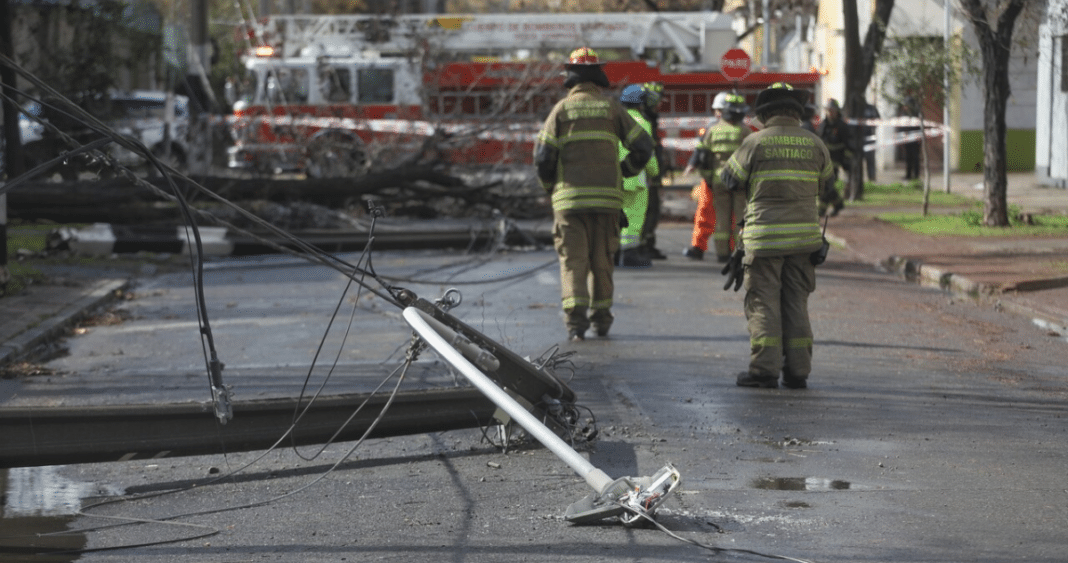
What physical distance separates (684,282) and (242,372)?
18.1 feet

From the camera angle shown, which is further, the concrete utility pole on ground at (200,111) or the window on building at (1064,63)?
the window on building at (1064,63)

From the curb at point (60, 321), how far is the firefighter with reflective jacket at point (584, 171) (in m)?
3.76

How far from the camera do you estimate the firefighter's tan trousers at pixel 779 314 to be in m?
7.70

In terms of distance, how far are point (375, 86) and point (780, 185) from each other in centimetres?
2220

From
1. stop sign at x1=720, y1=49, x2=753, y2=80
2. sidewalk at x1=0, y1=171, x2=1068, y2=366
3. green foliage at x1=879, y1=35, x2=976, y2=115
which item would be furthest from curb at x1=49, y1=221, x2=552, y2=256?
stop sign at x1=720, y1=49, x2=753, y2=80

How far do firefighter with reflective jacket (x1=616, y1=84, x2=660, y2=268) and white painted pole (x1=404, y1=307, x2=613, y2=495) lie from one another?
265 inches

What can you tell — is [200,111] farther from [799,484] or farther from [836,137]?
[799,484]

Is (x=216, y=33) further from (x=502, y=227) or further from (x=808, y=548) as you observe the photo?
(x=808, y=548)

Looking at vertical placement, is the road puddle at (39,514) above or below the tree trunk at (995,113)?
below

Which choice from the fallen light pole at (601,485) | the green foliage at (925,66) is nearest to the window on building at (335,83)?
the green foliage at (925,66)

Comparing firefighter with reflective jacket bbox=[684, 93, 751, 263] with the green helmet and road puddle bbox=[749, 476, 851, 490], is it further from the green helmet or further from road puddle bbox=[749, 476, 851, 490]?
road puddle bbox=[749, 476, 851, 490]

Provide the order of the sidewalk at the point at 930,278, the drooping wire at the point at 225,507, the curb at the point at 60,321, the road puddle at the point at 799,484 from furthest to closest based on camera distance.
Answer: the sidewalk at the point at 930,278
the curb at the point at 60,321
the road puddle at the point at 799,484
the drooping wire at the point at 225,507

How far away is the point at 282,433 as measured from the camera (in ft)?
20.7

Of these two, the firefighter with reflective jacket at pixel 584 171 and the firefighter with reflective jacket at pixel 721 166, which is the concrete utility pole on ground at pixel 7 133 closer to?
the firefighter with reflective jacket at pixel 584 171
